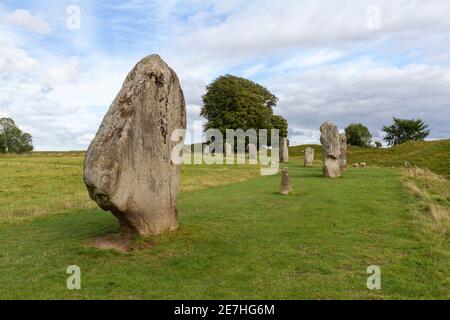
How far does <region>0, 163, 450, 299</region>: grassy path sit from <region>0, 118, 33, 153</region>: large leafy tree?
84248 mm

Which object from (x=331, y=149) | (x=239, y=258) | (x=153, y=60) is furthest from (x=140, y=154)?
(x=331, y=149)

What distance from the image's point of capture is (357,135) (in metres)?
121

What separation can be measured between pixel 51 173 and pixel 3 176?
404 cm

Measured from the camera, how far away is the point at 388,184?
1238 inches

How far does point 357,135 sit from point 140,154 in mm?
114065

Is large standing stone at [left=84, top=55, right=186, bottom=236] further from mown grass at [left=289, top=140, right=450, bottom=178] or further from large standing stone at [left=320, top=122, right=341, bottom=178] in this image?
mown grass at [left=289, top=140, right=450, bottom=178]

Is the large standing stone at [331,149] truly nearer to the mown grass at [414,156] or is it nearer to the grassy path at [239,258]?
the grassy path at [239,258]

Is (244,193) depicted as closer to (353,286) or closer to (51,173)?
(353,286)

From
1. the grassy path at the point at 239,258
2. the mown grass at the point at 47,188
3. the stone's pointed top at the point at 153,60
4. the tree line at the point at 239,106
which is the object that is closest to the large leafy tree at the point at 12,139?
the tree line at the point at 239,106

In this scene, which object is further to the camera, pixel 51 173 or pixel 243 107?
pixel 243 107

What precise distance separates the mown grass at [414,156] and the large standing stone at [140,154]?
1806 inches

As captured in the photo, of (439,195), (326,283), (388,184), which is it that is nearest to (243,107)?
(388,184)

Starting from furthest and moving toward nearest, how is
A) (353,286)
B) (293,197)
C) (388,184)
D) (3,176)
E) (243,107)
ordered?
(243,107)
(3,176)
(388,184)
(293,197)
(353,286)

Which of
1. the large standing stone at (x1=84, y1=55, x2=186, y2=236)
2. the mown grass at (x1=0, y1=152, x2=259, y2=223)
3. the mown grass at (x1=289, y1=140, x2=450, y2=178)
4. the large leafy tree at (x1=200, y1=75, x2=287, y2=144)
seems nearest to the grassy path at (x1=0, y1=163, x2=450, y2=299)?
the large standing stone at (x1=84, y1=55, x2=186, y2=236)
